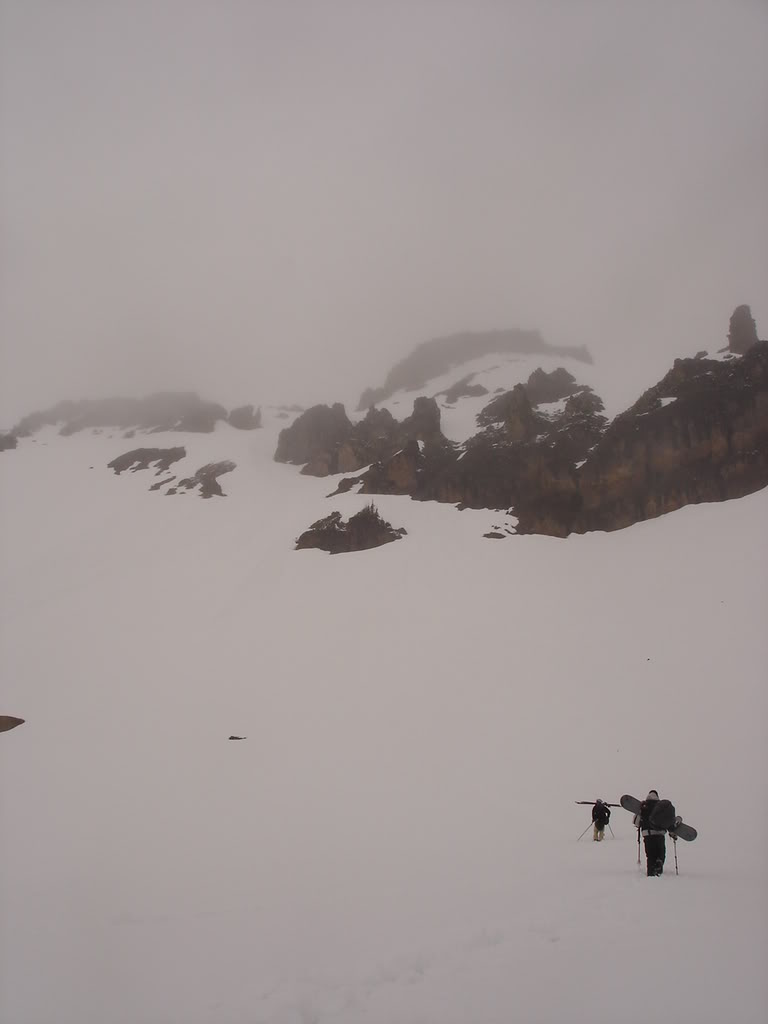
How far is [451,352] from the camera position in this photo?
384 feet

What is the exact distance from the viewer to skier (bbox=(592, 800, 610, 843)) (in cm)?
1171

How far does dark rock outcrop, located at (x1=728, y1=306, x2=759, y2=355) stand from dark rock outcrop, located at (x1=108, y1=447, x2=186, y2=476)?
6758 centimetres

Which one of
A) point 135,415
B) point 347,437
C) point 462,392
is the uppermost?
point 135,415

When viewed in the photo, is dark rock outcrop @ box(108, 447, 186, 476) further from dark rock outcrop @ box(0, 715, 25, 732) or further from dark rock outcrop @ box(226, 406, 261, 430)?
dark rock outcrop @ box(0, 715, 25, 732)

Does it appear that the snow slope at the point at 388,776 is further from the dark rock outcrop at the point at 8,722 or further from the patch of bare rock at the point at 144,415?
the patch of bare rock at the point at 144,415

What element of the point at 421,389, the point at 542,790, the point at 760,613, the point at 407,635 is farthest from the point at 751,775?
the point at 421,389

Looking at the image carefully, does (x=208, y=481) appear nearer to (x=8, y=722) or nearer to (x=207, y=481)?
(x=207, y=481)

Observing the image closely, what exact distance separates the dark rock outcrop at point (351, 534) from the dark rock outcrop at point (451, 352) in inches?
2526

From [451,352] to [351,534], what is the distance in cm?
8489

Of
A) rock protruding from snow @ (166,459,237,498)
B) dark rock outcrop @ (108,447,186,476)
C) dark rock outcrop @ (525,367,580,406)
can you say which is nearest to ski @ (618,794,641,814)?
rock protruding from snow @ (166,459,237,498)

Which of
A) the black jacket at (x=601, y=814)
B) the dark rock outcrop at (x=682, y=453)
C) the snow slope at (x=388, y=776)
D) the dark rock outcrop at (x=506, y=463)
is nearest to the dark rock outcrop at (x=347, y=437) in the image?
the dark rock outcrop at (x=506, y=463)

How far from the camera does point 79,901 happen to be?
10.6 m

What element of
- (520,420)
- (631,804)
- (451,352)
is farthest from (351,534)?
(451,352)

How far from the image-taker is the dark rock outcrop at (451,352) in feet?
359
